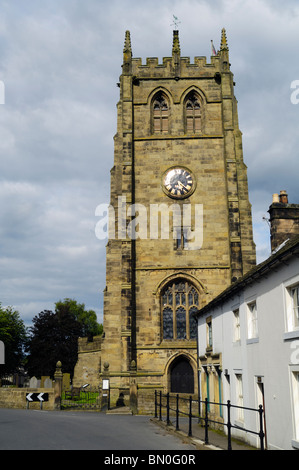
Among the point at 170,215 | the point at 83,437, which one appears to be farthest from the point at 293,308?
the point at 170,215

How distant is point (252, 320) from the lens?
12.9 m

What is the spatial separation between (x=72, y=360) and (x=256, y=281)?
45890mm

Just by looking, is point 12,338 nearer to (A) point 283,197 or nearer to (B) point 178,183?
(B) point 178,183

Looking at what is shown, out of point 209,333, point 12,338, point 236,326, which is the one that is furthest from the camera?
point 12,338

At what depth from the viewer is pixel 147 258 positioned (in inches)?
1139

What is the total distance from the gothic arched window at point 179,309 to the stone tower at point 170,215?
6 cm

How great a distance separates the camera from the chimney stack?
1675 centimetres

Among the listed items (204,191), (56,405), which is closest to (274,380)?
(56,405)

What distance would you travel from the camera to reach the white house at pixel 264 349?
381 inches

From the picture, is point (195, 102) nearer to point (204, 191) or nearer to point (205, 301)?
point (204, 191)

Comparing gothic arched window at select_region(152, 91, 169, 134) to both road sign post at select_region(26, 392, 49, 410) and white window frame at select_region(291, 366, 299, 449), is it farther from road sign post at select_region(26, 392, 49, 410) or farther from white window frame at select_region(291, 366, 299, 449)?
white window frame at select_region(291, 366, 299, 449)

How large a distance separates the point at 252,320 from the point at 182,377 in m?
15.9

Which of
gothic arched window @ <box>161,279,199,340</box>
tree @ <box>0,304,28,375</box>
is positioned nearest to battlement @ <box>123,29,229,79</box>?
gothic arched window @ <box>161,279,199,340</box>

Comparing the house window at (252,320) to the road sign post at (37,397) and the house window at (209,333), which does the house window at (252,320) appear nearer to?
the house window at (209,333)
